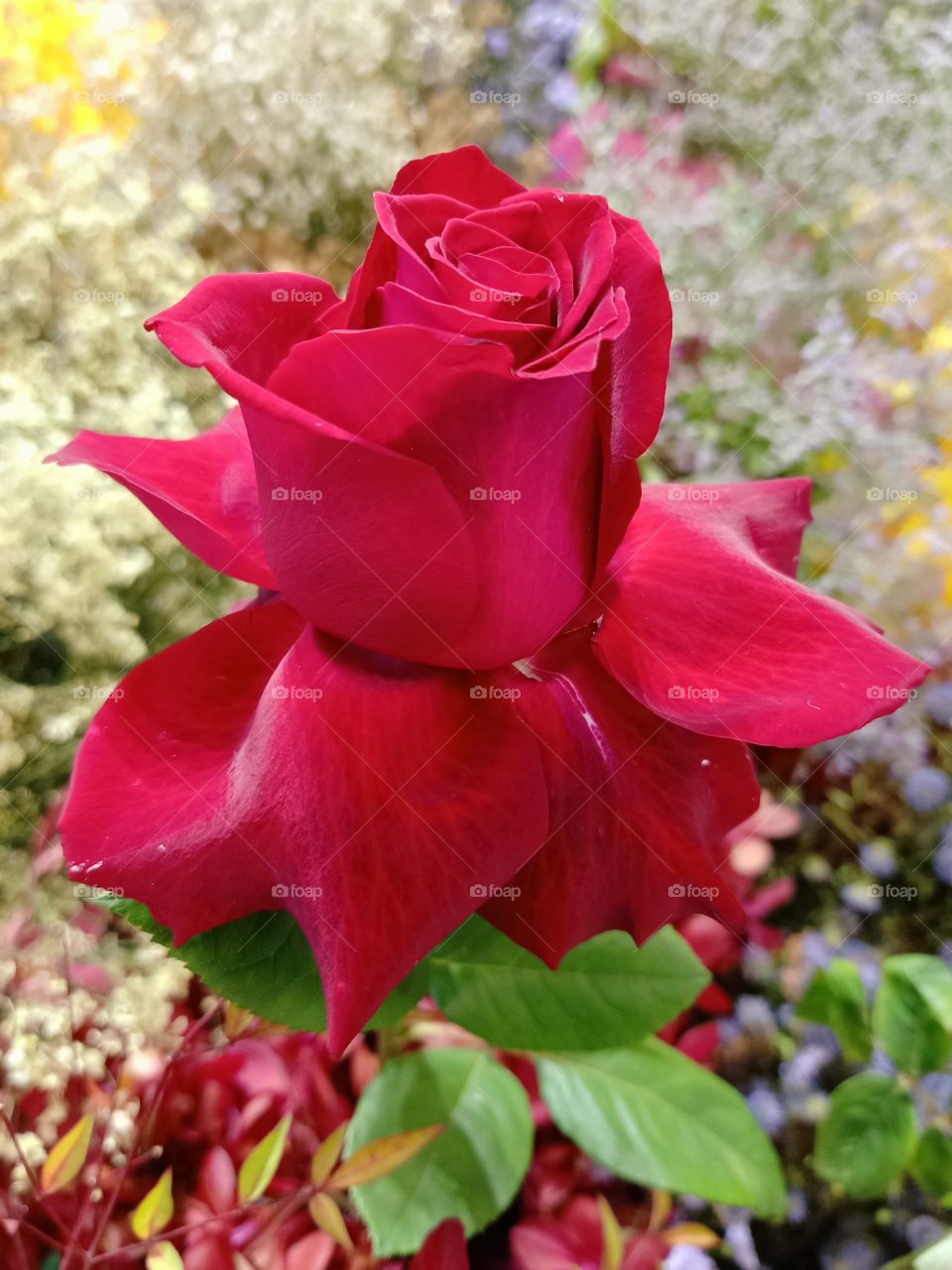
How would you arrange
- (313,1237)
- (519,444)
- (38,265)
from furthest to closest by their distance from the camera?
(38,265)
(313,1237)
(519,444)

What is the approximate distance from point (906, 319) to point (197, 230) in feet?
2.37

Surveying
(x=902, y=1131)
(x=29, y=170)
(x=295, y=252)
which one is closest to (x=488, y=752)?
(x=902, y=1131)

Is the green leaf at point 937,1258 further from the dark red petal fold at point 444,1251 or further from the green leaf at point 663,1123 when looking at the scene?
the dark red petal fold at point 444,1251

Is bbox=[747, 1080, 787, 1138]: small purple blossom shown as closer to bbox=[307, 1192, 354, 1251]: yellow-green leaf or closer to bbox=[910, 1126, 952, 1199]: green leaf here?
bbox=[910, 1126, 952, 1199]: green leaf

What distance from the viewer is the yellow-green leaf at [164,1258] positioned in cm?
38

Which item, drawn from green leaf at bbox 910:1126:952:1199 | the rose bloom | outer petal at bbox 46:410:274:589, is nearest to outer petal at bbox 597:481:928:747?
the rose bloom

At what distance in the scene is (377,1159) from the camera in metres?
0.42

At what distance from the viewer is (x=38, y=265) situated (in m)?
0.77

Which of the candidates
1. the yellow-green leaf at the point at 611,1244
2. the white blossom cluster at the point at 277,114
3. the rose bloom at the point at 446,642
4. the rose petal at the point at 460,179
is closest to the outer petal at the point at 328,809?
the rose bloom at the point at 446,642

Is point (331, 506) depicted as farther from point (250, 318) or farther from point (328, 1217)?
point (328, 1217)

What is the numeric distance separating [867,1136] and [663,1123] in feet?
0.41

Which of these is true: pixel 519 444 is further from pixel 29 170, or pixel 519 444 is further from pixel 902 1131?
pixel 29 170

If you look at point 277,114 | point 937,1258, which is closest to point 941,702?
point 937,1258

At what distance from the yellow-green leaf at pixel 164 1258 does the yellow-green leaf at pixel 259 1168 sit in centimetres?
4
